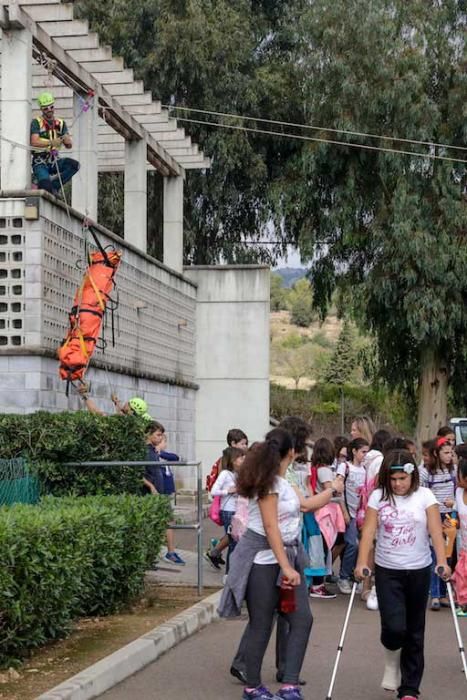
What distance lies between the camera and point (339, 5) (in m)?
31.0

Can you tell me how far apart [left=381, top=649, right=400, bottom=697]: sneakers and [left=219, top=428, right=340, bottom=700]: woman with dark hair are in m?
0.58

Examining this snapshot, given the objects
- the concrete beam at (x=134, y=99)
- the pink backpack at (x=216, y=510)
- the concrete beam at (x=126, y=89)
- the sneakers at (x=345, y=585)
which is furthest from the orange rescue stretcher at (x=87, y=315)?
the sneakers at (x=345, y=585)

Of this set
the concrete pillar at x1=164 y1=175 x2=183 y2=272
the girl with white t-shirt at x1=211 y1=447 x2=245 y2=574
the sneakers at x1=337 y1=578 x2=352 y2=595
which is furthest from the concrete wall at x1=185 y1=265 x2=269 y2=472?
the girl with white t-shirt at x1=211 y1=447 x2=245 y2=574

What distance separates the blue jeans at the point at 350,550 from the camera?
12562mm

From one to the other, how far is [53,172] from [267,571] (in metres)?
11.0

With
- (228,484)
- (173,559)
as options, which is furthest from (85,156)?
(228,484)

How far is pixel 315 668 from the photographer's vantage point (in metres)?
8.68

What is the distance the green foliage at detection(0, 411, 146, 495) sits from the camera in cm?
1062

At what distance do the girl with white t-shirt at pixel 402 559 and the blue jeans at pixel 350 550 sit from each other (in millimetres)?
4854

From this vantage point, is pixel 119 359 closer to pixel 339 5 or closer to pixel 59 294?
pixel 59 294

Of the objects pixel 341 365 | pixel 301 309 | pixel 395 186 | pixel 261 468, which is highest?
pixel 301 309

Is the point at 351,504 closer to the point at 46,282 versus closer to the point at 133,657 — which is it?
the point at 133,657

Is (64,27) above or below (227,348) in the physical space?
above

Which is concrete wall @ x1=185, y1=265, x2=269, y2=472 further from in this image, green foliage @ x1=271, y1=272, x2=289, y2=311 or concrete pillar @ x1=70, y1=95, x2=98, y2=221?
green foliage @ x1=271, y1=272, x2=289, y2=311
